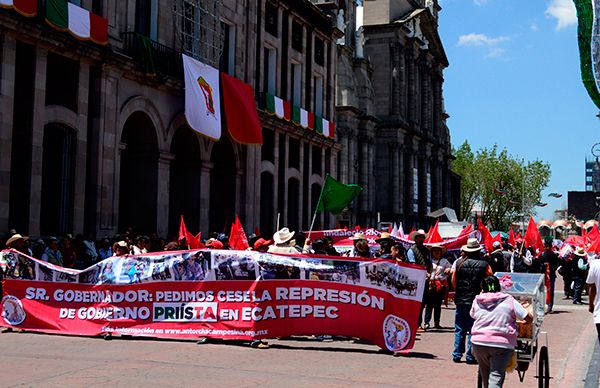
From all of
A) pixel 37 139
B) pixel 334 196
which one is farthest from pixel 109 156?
pixel 334 196

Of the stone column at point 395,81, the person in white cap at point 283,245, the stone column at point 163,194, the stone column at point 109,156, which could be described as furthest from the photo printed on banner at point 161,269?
the stone column at point 395,81

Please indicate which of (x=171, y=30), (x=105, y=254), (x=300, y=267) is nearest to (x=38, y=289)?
(x=300, y=267)

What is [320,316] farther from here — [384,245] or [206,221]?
[206,221]

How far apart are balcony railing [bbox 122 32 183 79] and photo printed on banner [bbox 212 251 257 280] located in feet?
43.9

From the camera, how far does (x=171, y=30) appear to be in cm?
2727

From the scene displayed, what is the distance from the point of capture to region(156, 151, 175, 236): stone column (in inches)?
1024

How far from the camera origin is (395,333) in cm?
1199

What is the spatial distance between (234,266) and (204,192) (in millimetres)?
16708

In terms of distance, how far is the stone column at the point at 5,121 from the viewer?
19141mm

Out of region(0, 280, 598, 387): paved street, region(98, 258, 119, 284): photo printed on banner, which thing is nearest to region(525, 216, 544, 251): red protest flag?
region(0, 280, 598, 387): paved street

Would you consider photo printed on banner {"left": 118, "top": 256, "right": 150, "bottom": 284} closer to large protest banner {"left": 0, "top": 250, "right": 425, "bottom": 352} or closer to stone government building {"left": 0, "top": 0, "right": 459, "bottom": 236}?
large protest banner {"left": 0, "top": 250, "right": 425, "bottom": 352}

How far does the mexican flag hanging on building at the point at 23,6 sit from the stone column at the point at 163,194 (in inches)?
289

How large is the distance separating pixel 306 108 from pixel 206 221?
40.2 ft

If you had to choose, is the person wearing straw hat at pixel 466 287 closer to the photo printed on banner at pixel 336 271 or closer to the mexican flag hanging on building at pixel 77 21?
the photo printed on banner at pixel 336 271
